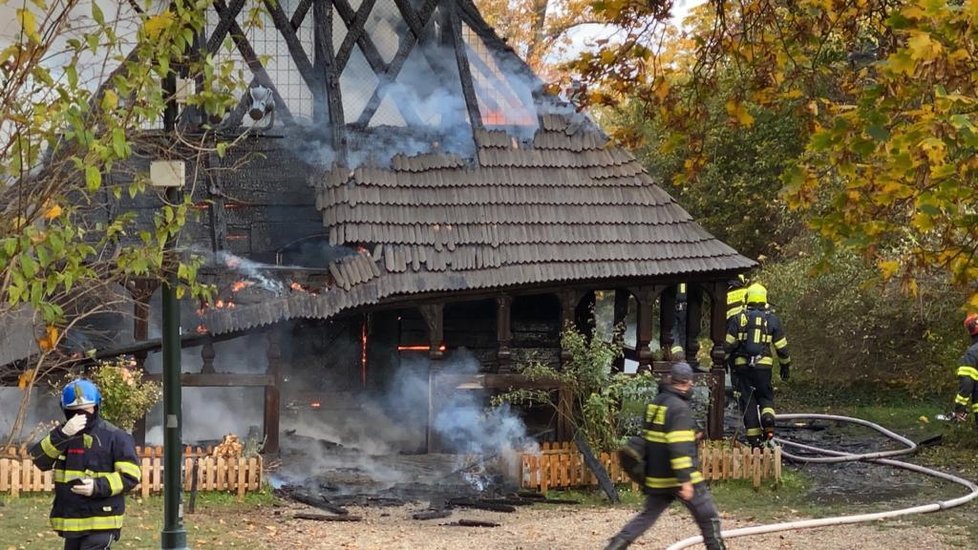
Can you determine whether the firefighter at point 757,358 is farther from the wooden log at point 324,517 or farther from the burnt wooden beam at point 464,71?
the wooden log at point 324,517

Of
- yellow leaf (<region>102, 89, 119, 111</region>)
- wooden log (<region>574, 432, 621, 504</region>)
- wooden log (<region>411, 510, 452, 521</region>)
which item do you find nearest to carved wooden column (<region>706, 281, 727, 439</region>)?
wooden log (<region>574, 432, 621, 504</region>)

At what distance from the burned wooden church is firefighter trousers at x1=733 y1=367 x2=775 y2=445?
436 mm

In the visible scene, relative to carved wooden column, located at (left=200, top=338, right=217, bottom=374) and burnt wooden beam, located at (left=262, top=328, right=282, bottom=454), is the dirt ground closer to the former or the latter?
burnt wooden beam, located at (left=262, top=328, right=282, bottom=454)

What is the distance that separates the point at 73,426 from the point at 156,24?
280cm

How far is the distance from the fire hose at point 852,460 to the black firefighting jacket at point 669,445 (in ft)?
4.36

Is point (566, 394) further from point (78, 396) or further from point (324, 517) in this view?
point (78, 396)

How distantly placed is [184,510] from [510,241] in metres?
5.74

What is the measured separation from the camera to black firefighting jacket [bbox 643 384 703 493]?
33.7 feet

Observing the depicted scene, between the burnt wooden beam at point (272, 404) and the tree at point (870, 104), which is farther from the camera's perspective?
the burnt wooden beam at point (272, 404)

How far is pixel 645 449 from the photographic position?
10.6 meters

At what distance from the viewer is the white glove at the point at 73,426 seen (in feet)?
28.3

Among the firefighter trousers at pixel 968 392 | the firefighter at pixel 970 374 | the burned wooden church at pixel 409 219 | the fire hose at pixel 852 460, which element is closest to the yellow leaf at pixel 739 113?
the fire hose at pixel 852 460

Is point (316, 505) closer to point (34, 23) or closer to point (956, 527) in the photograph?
point (956, 527)

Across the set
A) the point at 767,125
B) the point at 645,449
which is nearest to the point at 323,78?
the point at 645,449
